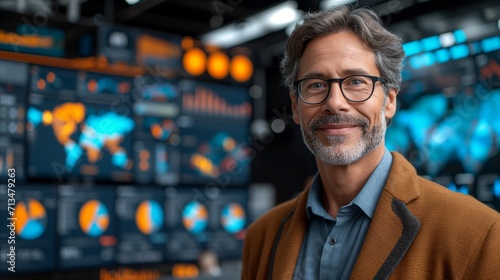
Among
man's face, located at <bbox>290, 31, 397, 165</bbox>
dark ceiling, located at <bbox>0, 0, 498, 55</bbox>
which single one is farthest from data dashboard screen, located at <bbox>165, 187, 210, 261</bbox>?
man's face, located at <bbox>290, 31, 397, 165</bbox>

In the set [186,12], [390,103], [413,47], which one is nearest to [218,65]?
[186,12]

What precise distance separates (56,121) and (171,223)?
28.7 inches

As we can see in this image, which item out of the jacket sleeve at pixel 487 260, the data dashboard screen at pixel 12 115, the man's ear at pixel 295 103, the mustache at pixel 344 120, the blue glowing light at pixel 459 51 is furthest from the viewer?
the data dashboard screen at pixel 12 115

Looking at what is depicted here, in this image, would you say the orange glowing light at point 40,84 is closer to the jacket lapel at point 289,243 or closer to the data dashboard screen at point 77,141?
the data dashboard screen at point 77,141

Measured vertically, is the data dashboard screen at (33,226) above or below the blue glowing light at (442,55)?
below

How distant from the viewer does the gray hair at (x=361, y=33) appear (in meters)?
1.06

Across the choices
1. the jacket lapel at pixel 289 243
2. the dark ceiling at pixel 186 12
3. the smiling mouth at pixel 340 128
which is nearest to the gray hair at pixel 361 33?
the smiling mouth at pixel 340 128

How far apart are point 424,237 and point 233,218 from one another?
6.57 ft

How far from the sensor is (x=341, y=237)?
1052 mm

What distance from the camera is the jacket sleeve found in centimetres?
87

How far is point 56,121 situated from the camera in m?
2.34

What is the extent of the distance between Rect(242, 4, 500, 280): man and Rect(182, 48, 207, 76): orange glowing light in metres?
1.65

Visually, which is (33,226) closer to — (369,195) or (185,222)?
(185,222)

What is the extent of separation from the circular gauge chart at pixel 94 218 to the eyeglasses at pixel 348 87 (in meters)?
1.62
